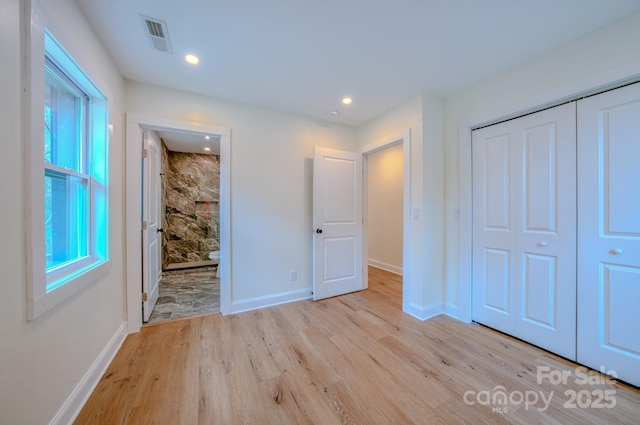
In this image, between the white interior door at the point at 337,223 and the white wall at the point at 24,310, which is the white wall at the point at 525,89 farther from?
the white wall at the point at 24,310

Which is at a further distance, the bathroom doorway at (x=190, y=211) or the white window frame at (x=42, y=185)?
the bathroom doorway at (x=190, y=211)

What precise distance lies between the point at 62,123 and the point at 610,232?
151 inches

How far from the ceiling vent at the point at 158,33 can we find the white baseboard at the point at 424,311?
334 centimetres

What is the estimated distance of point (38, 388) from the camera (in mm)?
1117

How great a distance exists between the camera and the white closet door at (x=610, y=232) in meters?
1.61

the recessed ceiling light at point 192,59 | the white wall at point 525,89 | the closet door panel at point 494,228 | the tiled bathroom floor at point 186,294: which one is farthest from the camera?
the tiled bathroom floor at point 186,294

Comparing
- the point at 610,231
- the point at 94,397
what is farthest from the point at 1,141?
the point at 610,231

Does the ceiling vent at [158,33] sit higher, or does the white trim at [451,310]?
the ceiling vent at [158,33]

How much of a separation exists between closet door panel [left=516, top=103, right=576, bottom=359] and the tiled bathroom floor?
3.23 meters

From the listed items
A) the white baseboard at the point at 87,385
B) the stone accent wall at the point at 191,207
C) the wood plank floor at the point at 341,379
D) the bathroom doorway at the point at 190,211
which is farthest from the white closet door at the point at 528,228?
the stone accent wall at the point at 191,207

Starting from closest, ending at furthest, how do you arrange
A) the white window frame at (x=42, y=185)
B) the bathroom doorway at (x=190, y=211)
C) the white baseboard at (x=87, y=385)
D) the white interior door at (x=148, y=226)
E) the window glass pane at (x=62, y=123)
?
1. the white window frame at (x=42, y=185)
2. the white baseboard at (x=87, y=385)
3. the window glass pane at (x=62, y=123)
4. the white interior door at (x=148, y=226)
5. the bathroom doorway at (x=190, y=211)

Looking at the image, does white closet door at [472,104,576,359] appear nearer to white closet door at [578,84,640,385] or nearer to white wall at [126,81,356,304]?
white closet door at [578,84,640,385]

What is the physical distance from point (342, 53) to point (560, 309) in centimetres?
274

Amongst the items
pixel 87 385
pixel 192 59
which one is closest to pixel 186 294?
pixel 87 385
